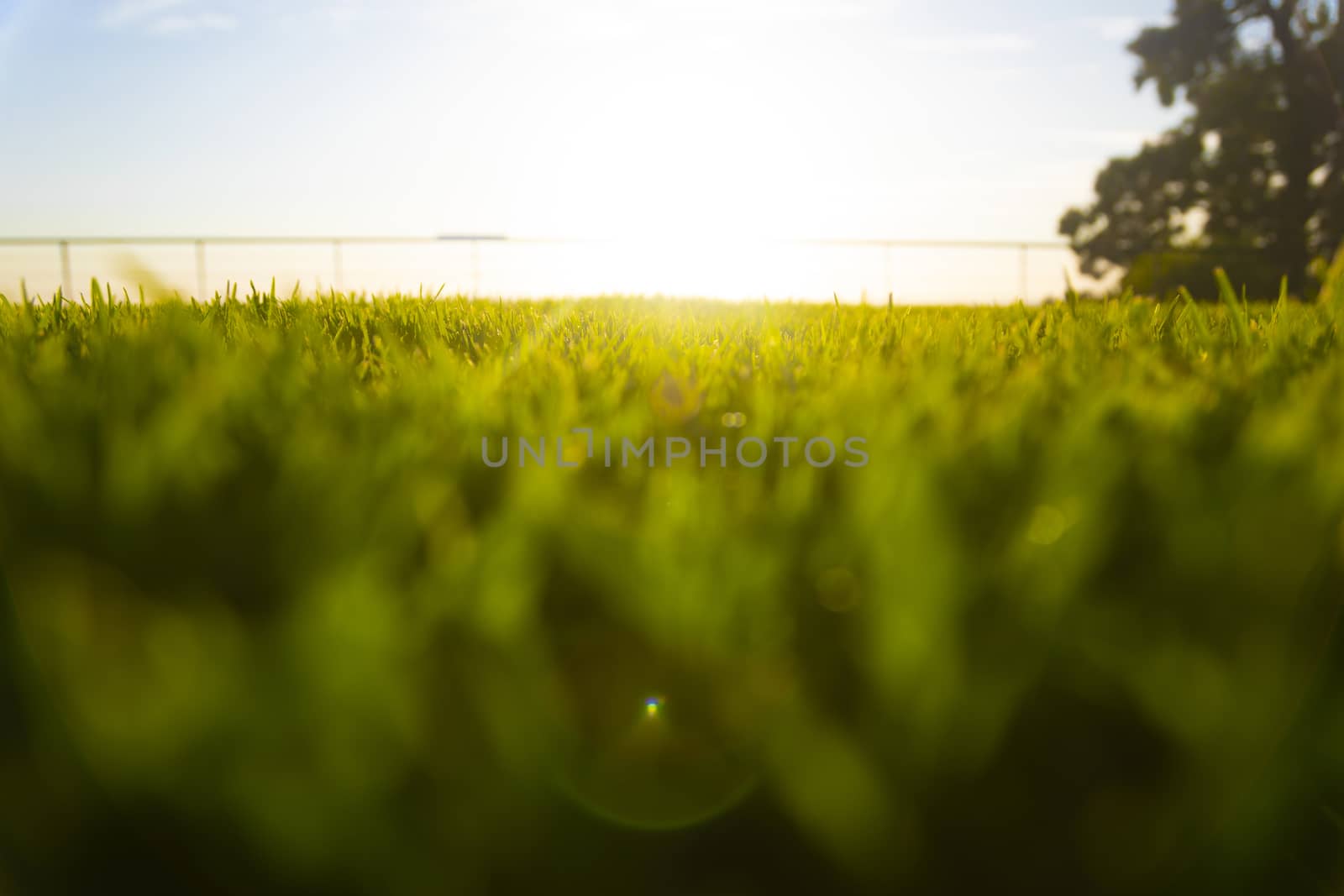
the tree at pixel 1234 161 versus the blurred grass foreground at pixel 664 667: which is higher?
the tree at pixel 1234 161

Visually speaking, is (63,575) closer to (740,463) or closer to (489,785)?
(489,785)

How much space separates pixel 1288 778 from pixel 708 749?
1.38 ft

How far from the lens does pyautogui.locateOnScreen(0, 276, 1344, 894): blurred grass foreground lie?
24.9 inches

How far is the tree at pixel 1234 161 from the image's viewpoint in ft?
62.0

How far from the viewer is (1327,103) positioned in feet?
62.8

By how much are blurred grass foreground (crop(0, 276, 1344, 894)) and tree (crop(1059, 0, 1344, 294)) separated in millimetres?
19664

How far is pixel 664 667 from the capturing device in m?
0.75

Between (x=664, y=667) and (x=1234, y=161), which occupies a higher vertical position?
(x=1234, y=161)

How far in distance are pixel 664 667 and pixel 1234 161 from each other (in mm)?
23078

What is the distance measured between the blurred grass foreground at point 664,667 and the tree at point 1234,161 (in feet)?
64.5

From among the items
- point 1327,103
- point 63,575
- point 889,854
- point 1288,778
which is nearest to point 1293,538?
point 1288,778

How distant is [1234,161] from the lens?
19625 millimetres

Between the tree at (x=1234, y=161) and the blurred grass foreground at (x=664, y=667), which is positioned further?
the tree at (x=1234, y=161)

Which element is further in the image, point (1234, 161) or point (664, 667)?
point (1234, 161)
